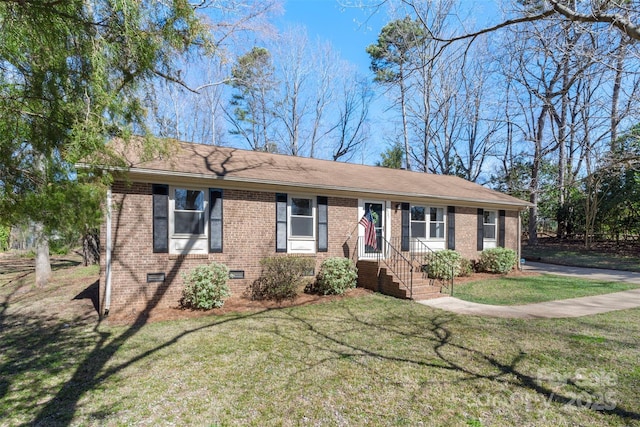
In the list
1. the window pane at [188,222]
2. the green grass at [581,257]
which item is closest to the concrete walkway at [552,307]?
the window pane at [188,222]

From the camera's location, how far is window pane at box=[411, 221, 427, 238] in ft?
40.3

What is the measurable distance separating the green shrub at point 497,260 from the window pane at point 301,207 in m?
7.61

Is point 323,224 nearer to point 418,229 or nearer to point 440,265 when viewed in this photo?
point 418,229

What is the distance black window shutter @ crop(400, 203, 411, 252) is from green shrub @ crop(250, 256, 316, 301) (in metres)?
4.14

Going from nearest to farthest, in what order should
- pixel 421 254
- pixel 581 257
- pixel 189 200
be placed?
pixel 189 200 < pixel 421 254 < pixel 581 257

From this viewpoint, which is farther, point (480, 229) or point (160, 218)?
point (480, 229)

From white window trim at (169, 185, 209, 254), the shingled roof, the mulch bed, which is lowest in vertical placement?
the mulch bed

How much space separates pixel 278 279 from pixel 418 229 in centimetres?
612

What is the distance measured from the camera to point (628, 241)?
21.0 m

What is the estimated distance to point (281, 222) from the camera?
9.62m

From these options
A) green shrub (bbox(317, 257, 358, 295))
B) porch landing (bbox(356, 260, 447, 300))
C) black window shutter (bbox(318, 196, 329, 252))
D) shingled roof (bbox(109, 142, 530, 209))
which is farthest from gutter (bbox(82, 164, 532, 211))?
porch landing (bbox(356, 260, 447, 300))

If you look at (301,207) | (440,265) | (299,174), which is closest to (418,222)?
(440,265)

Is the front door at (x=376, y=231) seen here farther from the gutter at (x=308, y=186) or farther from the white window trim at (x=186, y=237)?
the white window trim at (x=186, y=237)

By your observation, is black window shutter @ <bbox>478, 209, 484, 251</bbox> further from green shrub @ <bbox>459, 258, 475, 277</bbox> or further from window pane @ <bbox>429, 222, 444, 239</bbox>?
window pane @ <bbox>429, 222, 444, 239</bbox>
